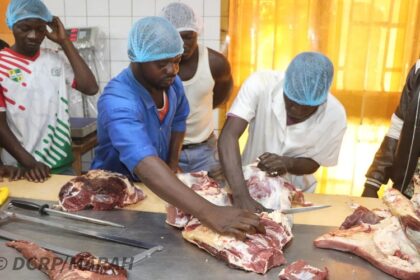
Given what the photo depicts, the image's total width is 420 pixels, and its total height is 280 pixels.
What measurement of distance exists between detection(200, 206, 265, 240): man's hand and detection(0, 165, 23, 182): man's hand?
3.64 feet

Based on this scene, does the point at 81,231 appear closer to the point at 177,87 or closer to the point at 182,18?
the point at 177,87

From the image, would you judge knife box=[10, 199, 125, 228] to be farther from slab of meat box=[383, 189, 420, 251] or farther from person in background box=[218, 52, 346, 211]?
slab of meat box=[383, 189, 420, 251]

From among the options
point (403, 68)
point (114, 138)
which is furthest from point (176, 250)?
point (403, 68)

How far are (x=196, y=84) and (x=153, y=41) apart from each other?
100 centimetres

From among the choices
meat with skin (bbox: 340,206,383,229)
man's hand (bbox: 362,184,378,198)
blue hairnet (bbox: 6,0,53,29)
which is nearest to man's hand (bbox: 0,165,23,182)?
blue hairnet (bbox: 6,0,53,29)

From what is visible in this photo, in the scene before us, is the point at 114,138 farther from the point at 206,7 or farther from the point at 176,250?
the point at 206,7

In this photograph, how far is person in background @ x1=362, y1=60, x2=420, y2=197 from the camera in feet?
7.43

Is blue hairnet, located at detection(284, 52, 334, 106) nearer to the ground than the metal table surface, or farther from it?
farther from it

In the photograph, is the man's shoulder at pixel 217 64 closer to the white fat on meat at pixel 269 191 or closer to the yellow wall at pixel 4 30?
the white fat on meat at pixel 269 191

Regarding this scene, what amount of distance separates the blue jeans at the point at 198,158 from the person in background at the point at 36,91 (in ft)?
2.24

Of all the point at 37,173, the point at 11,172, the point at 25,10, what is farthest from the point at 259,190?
the point at 25,10

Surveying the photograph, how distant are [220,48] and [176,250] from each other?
95.7 inches

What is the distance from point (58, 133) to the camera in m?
2.52

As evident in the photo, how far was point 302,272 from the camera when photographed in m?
1.44
